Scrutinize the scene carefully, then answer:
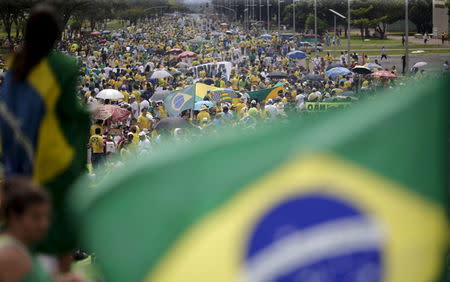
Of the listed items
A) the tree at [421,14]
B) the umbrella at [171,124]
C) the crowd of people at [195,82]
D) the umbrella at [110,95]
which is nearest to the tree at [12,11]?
the crowd of people at [195,82]

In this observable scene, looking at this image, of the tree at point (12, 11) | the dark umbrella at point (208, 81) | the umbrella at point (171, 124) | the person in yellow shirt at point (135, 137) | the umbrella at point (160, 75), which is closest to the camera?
the person in yellow shirt at point (135, 137)

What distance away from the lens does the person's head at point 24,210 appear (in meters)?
2.20

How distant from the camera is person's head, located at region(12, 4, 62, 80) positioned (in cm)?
295

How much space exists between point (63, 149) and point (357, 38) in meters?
77.5

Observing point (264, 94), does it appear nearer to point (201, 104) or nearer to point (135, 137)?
point (201, 104)

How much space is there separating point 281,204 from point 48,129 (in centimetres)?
135

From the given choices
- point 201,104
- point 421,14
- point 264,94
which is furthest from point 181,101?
point 421,14

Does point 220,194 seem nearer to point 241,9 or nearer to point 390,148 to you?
point 390,148

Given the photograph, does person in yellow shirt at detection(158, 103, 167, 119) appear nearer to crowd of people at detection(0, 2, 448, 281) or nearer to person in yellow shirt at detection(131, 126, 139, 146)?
crowd of people at detection(0, 2, 448, 281)

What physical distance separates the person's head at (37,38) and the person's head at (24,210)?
2.69 feet

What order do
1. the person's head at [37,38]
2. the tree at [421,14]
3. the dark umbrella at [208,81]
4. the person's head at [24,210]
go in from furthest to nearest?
1. the tree at [421,14]
2. the dark umbrella at [208,81]
3. the person's head at [37,38]
4. the person's head at [24,210]

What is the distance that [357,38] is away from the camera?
79062mm

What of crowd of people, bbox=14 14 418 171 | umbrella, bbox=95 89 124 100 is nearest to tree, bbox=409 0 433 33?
crowd of people, bbox=14 14 418 171

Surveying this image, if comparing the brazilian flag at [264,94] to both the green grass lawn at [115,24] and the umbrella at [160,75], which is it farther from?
the green grass lawn at [115,24]
